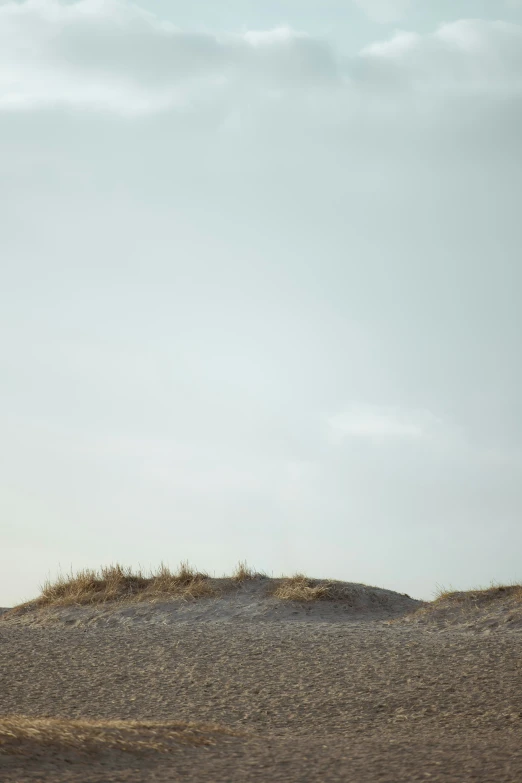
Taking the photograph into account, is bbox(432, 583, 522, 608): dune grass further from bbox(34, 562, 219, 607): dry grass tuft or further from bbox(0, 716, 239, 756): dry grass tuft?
bbox(0, 716, 239, 756): dry grass tuft

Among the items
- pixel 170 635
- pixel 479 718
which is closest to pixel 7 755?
pixel 479 718

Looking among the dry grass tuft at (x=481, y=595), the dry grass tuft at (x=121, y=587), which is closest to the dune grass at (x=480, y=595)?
the dry grass tuft at (x=481, y=595)

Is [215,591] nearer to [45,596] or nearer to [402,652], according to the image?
[45,596]

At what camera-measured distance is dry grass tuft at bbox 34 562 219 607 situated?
1304 centimetres

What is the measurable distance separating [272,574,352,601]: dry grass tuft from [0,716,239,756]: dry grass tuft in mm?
7373

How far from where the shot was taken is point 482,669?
307 inches

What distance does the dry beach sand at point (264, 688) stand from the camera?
4160 mm

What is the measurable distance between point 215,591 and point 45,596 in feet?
10.8

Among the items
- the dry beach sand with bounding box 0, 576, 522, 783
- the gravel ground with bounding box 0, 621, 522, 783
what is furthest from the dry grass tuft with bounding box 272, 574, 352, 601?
the gravel ground with bounding box 0, 621, 522, 783

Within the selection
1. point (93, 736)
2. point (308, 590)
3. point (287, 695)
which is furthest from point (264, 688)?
point (308, 590)

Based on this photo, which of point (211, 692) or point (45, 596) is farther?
point (45, 596)

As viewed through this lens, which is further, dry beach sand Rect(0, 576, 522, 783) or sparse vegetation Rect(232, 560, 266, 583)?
sparse vegetation Rect(232, 560, 266, 583)

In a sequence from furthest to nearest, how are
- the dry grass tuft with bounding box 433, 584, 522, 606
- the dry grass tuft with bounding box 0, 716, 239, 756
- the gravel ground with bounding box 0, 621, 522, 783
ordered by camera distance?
1. the dry grass tuft with bounding box 433, 584, 522, 606
2. the dry grass tuft with bounding box 0, 716, 239, 756
3. the gravel ground with bounding box 0, 621, 522, 783

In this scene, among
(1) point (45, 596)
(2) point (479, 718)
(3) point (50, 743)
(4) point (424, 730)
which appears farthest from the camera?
(1) point (45, 596)
